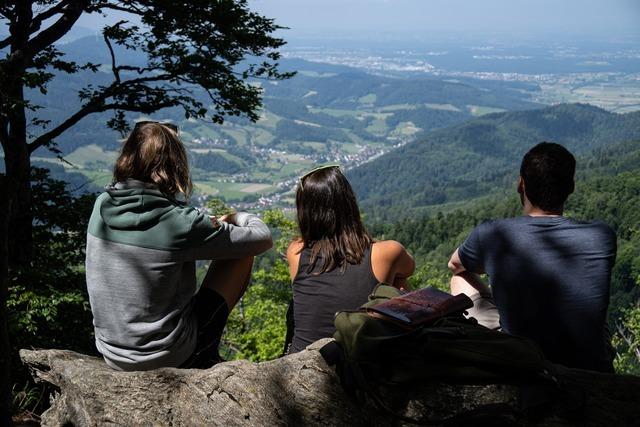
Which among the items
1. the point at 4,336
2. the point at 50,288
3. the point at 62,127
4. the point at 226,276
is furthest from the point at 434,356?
the point at 62,127

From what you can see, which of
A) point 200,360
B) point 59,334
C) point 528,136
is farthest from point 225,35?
point 528,136

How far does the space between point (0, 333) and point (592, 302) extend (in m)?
4.16

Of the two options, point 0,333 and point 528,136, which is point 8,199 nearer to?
point 0,333

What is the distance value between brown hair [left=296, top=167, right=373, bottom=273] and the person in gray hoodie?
1.13 ft

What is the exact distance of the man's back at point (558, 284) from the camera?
2.52 meters

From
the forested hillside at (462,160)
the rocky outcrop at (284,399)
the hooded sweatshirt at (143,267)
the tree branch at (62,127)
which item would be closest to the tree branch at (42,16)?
the tree branch at (62,127)

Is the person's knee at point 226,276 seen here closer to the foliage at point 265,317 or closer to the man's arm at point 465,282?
the man's arm at point 465,282

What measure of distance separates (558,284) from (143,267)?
1952 millimetres

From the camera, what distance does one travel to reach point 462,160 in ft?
586

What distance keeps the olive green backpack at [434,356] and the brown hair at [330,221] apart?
69cm

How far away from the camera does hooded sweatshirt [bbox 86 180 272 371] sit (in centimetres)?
254

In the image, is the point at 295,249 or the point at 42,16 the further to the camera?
the point at 42,16

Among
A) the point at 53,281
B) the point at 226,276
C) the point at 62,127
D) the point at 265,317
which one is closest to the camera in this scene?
the point at 226,276

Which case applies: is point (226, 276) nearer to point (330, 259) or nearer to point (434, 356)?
point (330, 259)
